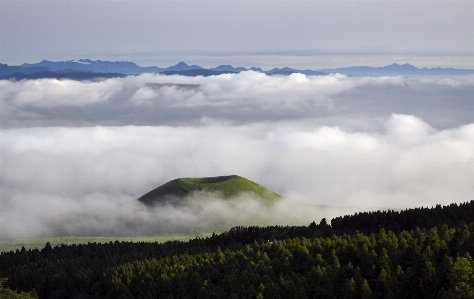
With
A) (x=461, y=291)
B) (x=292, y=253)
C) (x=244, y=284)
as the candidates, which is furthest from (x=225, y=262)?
(x=461, y=291)

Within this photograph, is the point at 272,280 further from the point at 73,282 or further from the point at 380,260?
the point at 73,282

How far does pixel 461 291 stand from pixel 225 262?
268 ft

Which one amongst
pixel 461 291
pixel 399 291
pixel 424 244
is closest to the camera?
pixel 461 291

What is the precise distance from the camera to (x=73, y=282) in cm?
18838

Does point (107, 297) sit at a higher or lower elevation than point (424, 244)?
lower

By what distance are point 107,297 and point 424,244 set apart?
81130 millimetres

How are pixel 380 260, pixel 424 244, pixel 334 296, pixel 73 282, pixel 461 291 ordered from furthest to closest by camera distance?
pixel 73 282 < pixel 424 244 < pixel 380 260 < pixel 334 296 < pixel 461 291

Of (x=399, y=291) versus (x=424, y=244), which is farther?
(x=424, y=244)

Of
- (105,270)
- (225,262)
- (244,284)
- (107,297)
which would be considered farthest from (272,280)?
(105,270)

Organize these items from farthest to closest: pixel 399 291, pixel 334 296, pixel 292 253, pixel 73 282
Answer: pixel 73 282
pixel 292 253
pixel 334 296
pixel 399 291

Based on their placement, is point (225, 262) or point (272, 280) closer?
point (272, 280)

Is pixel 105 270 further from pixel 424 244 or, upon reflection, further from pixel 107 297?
pixel 424 244

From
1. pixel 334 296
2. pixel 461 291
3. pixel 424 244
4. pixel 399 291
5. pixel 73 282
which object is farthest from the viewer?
pixel 73 282

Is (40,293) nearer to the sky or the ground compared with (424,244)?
nearer to the ground
